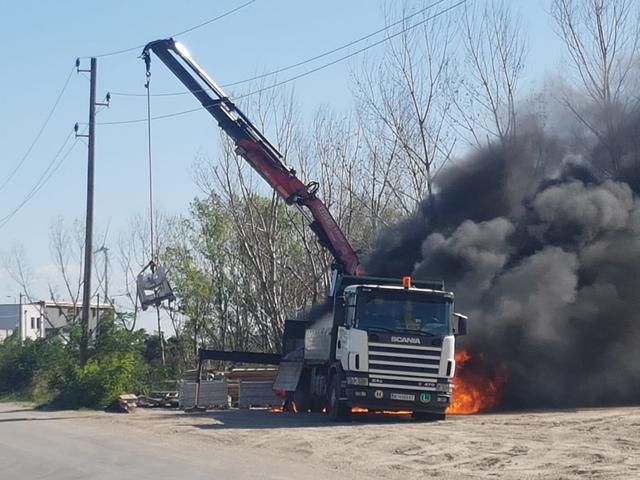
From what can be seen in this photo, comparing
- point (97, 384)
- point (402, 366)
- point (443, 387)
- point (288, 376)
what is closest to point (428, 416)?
point (443, 387)

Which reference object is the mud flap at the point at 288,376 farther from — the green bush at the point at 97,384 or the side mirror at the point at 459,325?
the green bush at the point at 97,384

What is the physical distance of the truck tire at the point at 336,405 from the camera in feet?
79.2

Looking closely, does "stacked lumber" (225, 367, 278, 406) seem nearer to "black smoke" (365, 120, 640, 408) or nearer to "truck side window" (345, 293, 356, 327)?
"black smoke" (365, 120, 640, 408)

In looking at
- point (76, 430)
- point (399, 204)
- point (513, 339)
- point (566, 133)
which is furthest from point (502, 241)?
point (399, 204)

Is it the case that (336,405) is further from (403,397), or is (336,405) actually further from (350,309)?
(350,309)

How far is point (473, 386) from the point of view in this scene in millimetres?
27797

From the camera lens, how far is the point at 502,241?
98.1 feet

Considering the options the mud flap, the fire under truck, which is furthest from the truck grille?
the mud flap

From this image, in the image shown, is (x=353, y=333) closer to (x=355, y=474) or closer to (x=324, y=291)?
(x=355, y=474)

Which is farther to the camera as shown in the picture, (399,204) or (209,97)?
(399,204)

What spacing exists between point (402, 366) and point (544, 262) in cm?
682

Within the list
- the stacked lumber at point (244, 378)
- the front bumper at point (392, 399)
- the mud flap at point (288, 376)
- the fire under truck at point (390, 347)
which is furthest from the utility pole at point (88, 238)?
the front bumper at point (392, 399)

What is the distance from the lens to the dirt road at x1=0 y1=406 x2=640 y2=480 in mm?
14969

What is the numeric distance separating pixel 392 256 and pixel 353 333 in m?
8.96
